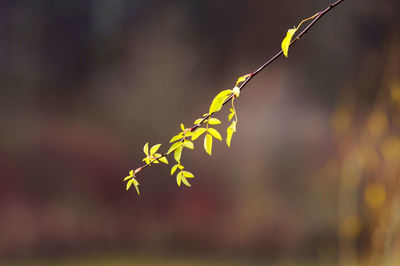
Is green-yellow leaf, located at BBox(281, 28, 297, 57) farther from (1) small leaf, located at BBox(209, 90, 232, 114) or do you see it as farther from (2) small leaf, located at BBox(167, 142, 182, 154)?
(2) small leaf, located at BBox(167, 142, 182, 154)

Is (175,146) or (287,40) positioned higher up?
(287,40)

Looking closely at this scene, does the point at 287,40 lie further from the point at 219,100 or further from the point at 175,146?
the point at 175,146

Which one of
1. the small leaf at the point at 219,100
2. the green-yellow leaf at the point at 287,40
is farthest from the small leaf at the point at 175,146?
the green-yellow leaf at the point at 287,40

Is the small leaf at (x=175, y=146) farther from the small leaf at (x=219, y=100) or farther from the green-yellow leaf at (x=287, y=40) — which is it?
the green-yellow leaf at (x=287, y=40)

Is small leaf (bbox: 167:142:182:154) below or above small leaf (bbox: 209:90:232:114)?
below

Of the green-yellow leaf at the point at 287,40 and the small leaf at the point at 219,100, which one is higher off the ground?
the green-yellow leaf at the point at 287,40

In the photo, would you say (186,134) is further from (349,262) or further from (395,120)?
(349,262)

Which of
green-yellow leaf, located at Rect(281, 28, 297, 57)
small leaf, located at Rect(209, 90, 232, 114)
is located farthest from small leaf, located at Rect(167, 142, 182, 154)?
green-yellow leaf, located at Rect(281, 28, 297, 57)

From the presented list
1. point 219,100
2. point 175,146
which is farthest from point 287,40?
point 175,146

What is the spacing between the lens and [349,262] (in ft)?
7.72

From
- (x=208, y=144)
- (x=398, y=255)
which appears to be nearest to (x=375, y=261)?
(x=398, y=255)

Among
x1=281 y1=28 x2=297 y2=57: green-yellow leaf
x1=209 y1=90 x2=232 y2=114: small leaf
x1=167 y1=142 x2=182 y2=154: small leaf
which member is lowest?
x1=167 y1=142 x2=182 y2=154: small leaf

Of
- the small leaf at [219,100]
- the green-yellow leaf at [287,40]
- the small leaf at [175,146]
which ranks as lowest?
the small leaf at [175,146]

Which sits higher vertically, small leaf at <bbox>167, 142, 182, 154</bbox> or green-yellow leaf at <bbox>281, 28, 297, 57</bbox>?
green-yellow leaf at <bbox>281, 28, 297, 57</bbox>
